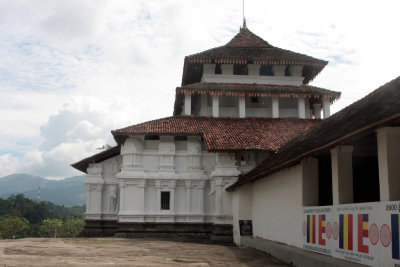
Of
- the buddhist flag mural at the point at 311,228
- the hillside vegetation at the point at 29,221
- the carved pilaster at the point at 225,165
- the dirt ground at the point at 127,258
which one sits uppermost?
the carved pilaster at the point at 225,165

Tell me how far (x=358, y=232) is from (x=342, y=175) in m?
1.82

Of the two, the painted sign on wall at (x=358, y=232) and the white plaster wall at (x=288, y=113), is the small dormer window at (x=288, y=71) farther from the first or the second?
the painted sign on wall at (x=358, y=232)

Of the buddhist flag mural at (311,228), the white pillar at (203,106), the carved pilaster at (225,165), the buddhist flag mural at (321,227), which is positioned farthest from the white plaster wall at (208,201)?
the buddhist flag mural at (321,227)

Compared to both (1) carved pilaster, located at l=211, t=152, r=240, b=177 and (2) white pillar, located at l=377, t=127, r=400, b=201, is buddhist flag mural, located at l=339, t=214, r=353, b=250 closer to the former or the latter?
(2) white pillar, located at l=377, t=127, r=400, b=201

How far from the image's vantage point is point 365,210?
809 centimetres

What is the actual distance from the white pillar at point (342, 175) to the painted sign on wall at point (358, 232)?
0.39 metres

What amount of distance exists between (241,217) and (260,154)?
4413 millimetres

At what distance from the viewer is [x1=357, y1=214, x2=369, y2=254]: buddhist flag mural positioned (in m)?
8.03

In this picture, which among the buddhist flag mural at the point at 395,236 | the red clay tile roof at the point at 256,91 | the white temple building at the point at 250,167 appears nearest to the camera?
the buddhist flag mural at the point at 395,236

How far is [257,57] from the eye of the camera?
26344 mm

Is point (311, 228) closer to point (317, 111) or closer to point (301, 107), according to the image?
point (301, 107)

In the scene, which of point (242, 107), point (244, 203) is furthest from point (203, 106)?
point (244, 203)

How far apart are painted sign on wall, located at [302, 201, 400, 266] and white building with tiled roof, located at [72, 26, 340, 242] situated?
31.5ft

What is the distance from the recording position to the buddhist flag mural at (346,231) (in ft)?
28.4
